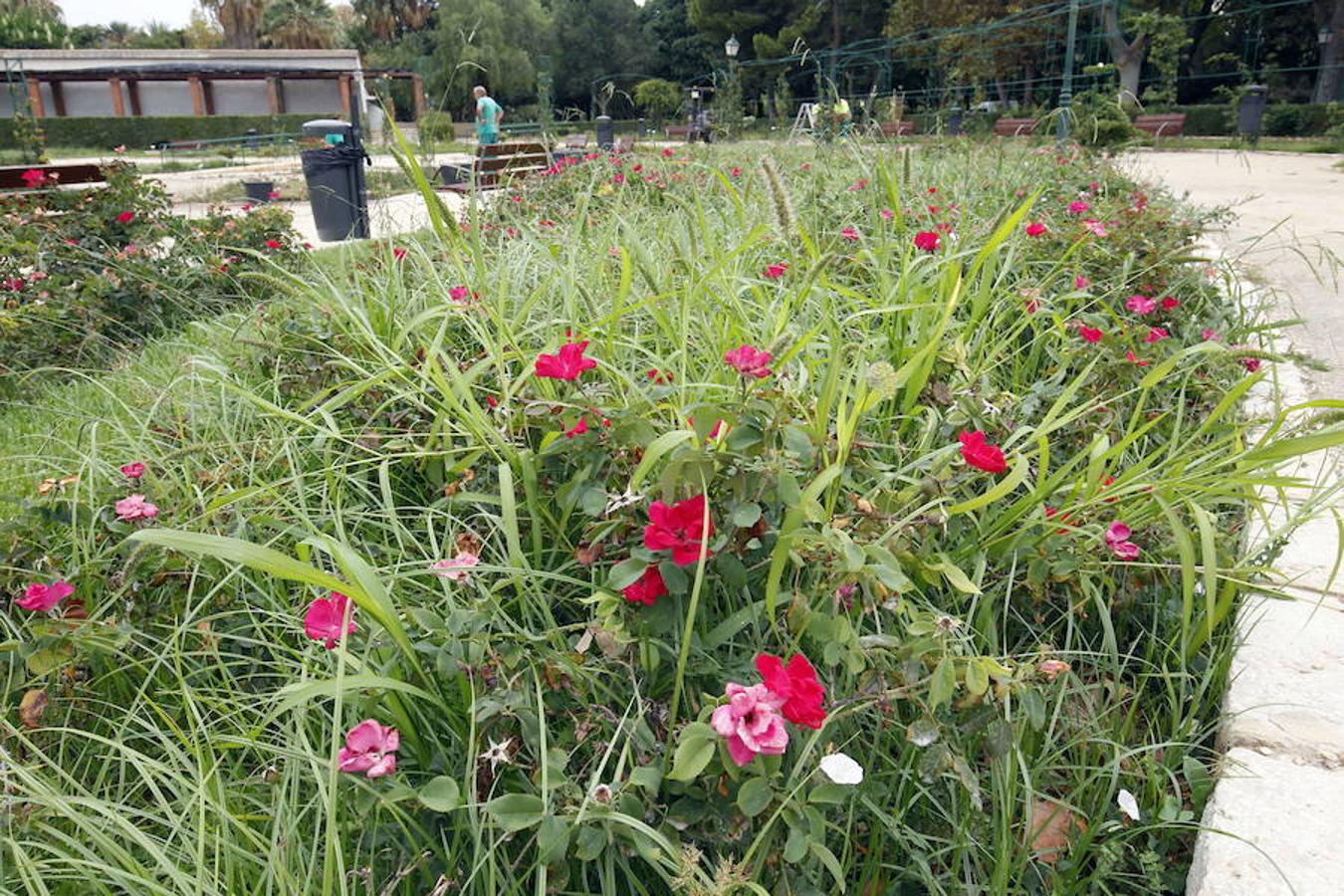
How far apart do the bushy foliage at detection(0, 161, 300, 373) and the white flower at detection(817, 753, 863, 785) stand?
2781 millimetres

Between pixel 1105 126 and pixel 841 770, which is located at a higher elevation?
pixel 1105 126

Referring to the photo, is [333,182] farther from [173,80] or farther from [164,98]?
[164,98]

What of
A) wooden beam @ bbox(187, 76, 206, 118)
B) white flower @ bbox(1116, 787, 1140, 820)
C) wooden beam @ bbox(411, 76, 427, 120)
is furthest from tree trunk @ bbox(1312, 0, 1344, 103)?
wooden beam @ bbox(187, 76, 206, 118)

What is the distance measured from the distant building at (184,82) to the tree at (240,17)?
1539 cm

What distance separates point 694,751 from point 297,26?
62.4 metres

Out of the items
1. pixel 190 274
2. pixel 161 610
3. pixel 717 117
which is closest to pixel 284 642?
pixel 161 610

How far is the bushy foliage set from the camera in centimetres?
328

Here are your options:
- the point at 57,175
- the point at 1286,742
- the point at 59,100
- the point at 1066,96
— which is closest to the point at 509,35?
A: the point at 59,100

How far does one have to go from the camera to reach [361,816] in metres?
0.92

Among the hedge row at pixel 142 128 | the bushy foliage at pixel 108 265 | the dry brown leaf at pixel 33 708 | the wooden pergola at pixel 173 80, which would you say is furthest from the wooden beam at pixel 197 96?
the dry brown leaf at pixel 33 708

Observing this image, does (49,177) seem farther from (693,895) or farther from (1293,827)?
(1293,827)

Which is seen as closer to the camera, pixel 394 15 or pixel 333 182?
pixel 333 182

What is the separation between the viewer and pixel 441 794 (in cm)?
86

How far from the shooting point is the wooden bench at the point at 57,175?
466 centimetres
